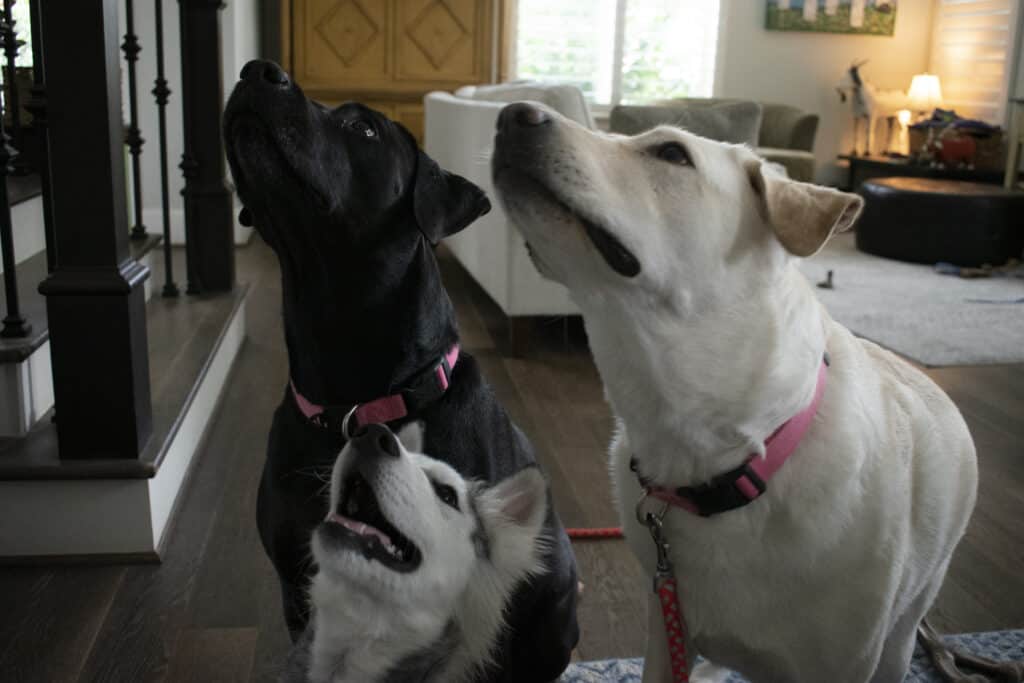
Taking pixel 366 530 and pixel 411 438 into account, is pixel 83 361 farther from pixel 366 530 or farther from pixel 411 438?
pixel 366 530

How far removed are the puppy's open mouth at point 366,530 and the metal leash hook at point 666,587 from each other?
13.2 inches

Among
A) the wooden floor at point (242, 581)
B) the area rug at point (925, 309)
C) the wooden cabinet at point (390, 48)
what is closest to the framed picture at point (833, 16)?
the wooden cabinet at point (390, 48)

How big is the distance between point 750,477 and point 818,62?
8.72 metres

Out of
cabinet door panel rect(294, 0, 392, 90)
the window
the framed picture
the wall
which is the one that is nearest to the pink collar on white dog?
cabinet door panel rect(294, 0, 392, 90)

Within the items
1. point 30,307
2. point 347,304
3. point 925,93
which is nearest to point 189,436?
point 30,307

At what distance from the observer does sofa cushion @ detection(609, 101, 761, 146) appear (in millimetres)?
5805

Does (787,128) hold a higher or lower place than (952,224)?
higher

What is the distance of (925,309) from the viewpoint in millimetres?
4754

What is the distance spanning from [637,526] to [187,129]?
2791 mm

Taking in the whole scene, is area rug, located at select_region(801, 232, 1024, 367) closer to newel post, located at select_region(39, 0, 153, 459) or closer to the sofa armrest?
the sofa armrest

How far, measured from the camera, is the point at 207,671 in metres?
1.74

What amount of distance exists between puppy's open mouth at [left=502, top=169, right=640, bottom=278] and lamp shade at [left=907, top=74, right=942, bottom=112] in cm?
855

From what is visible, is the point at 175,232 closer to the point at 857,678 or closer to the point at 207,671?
the point at 207,671

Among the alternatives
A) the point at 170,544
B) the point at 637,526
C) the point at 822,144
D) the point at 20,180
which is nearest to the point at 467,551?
the point at 637,526
